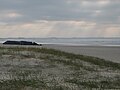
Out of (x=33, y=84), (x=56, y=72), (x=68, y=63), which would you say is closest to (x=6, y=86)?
(x=33, y=84)

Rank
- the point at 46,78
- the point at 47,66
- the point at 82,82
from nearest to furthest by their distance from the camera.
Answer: the point at 82,82
the point at 46,78
the point at 47,66

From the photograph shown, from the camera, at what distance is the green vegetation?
1090 cm

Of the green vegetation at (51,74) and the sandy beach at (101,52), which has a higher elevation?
the green vegetation at (51,74)

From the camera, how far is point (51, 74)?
45.7 feet

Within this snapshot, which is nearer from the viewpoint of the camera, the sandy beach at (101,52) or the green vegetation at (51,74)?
the green vegetation at (51,74)

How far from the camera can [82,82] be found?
11773 millimetres

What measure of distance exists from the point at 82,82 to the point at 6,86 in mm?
2983

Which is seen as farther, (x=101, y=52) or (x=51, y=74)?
(x=101, y=52)

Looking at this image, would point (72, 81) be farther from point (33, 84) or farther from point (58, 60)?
point (58, 60)

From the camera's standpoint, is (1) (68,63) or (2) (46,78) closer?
(2) (46,78)

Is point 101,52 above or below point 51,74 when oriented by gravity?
below

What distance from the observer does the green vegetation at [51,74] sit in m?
10.9

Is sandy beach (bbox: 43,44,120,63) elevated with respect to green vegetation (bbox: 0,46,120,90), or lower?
lower

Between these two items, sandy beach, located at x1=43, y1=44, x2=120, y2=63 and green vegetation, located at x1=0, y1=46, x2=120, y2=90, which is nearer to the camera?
green vegetation, located at x1=0, y1=46, x2=120, y2=90
